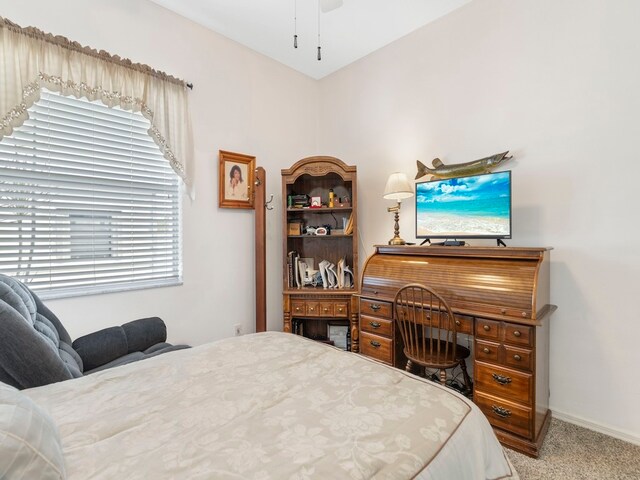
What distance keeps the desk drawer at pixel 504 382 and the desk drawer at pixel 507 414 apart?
0.13ft

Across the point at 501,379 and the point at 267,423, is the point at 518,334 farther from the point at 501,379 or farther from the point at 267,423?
the point at 267,423

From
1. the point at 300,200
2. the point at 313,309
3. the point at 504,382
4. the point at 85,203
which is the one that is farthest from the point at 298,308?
the point at 85,203

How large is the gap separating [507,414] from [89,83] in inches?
131

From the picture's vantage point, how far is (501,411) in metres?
1.81

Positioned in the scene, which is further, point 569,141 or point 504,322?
point 569,141

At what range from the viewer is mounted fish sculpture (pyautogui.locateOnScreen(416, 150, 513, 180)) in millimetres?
2293

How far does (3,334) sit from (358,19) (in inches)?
121

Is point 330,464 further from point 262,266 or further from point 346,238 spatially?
point 346,238

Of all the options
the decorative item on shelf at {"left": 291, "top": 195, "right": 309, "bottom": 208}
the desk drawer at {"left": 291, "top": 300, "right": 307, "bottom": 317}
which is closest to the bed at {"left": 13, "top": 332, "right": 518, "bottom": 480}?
the desk drawer at {"left": 291, "top": 300, "right": 307, "bottom": 317}

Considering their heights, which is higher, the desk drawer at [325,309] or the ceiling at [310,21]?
the ceiling at [310,21]

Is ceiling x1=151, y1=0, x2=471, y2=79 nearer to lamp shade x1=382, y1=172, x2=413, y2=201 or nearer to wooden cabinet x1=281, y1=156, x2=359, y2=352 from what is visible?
wooden cabinet x1=281, y1=156, x2=359, y2=352

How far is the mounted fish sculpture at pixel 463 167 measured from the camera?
229 centimetres

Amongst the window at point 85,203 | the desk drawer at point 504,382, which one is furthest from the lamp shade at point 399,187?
the window at point 85,203

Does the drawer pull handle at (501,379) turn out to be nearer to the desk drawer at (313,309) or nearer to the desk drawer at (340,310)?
the desk drawer at (340,310)
